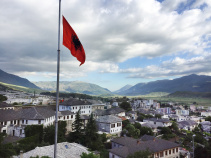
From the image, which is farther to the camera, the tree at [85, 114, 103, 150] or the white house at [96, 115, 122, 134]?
the white house at [96, 115, 122, 134]

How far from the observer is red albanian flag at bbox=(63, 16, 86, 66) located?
37.9 ft

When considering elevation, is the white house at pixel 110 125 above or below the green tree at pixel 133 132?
above

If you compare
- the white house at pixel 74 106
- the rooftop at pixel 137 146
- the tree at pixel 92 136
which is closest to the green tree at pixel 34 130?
the tree at pixel 92 136

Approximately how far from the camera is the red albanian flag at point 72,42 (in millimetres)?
11564

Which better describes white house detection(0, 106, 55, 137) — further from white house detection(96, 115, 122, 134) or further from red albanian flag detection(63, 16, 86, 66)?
red albanian flag detection(63, 16, 86, 66)

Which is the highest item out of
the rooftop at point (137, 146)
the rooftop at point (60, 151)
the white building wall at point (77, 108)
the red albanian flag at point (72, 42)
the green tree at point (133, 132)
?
the red albanian flag at point (72, 42)

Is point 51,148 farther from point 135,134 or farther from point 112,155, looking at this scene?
point 135,134

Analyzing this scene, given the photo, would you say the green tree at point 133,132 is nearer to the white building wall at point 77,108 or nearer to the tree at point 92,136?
the tree at point 92,136

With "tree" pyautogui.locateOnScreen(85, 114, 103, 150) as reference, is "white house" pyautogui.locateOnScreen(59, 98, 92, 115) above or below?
above

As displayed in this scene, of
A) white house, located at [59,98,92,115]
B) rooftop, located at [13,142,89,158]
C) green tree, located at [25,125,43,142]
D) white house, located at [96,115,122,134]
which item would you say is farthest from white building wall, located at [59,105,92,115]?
rooftop, located at [13,142,89,158]

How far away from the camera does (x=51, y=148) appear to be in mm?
27359

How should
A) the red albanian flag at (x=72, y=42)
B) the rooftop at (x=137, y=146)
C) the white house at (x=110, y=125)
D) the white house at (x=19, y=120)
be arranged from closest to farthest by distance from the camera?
the red albanian flag at (x=72, y=42), the rooftop at (x=137, y=146), the white house at (x=19, y=120), the white house at (x=110, y=125)

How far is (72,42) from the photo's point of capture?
11.8 meters

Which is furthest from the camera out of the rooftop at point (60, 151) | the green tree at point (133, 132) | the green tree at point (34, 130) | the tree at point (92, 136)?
the green tree at point (133, 132)
